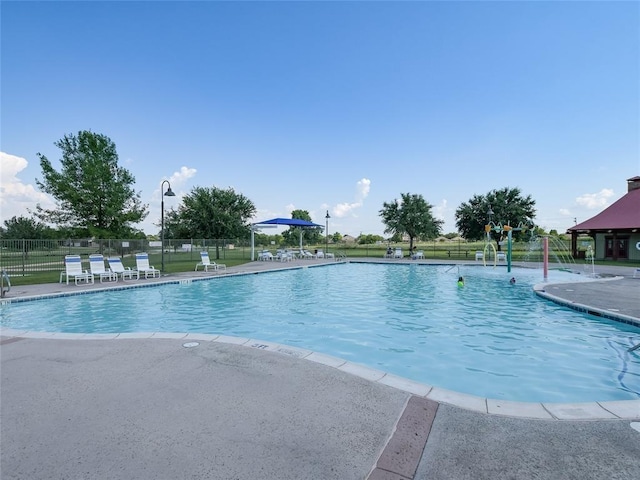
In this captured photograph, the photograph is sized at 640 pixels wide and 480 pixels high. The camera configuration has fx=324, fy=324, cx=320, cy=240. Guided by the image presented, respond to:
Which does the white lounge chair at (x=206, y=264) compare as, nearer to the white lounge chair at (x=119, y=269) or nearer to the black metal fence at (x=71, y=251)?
the black metal fence at (x=71, y=251)

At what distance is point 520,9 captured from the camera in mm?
12047

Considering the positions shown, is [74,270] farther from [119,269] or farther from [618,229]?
[618,229]

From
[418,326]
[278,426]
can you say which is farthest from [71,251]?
[278,426]

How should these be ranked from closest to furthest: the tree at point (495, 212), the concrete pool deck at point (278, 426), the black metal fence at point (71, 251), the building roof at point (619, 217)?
the concrete pool deck at point (278, 426) < the black metal fence at point (71, 251) < the building roof at point (619, 217) < the tree at point (495, 212)

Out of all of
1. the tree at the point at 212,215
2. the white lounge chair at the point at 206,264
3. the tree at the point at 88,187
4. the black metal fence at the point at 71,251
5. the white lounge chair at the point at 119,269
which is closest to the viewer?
the white lounge chair at the point at 119,269

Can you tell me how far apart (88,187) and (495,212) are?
30.7m

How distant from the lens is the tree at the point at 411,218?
28.4 meters

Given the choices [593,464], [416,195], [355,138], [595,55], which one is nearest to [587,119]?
[595,55]

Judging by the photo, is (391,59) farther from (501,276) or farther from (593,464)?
(593,464)

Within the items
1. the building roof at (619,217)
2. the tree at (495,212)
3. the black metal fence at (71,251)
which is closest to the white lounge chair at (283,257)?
the black metal fence at (71,251)

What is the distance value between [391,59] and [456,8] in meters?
3.64

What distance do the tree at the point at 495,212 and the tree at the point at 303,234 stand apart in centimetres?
2538

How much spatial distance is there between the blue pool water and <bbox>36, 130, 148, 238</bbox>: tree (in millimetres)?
11257

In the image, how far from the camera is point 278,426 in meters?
2.52
